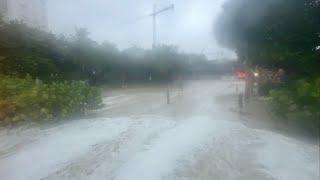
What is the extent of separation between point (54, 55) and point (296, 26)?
5.59ft

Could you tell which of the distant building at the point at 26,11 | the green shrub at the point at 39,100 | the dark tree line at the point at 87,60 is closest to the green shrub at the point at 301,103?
the dark tree line at the point at 87,60

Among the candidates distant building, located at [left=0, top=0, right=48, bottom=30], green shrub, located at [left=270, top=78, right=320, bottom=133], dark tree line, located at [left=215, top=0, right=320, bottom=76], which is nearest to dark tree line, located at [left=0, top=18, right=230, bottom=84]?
A: distant building, located at [left=0, top=0, right=48, bottom=30]

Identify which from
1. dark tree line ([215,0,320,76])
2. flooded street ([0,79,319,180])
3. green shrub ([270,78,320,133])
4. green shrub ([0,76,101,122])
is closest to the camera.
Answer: flooded street ([0,79,319,180])

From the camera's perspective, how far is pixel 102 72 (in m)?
2.66

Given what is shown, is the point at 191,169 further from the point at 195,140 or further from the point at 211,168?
the point at 195,140

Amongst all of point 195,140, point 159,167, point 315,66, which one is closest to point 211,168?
point 159,167

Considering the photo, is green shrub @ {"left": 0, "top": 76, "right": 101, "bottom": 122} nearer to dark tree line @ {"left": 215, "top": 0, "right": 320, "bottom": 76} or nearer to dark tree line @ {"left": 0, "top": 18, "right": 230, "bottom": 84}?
dark tree line @ {"left": 0, "top": 18, "right": 230, "bottom": 84}

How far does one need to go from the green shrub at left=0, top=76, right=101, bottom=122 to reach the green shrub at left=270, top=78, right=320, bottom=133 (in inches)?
54.5

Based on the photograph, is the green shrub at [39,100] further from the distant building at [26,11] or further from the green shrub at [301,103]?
the green shrub at [301,103]

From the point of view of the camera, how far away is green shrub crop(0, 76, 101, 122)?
10.2 feet

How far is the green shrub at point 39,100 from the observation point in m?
3.12

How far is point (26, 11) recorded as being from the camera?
326cm

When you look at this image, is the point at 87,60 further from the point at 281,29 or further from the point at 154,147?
the point at 281,29

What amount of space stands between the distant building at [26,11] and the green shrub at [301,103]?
1.86m
